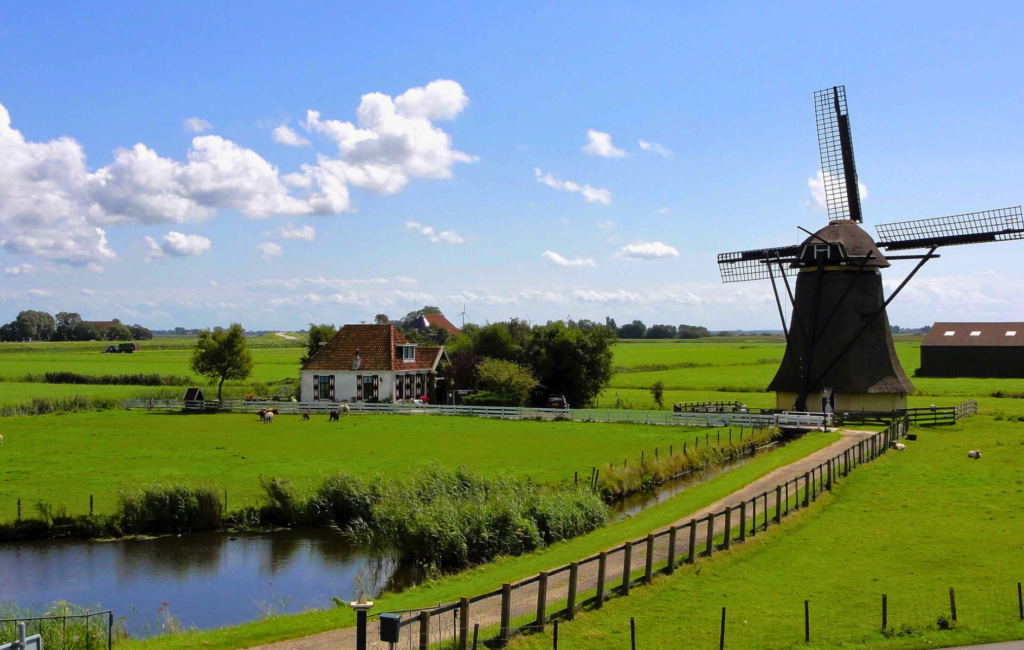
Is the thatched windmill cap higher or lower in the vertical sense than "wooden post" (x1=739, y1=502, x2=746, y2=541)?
higher

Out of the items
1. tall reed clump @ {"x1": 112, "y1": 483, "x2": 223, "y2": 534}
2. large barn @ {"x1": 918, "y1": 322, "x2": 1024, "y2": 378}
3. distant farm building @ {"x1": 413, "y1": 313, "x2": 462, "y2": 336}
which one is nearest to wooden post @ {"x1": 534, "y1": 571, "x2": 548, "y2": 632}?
tall reed clump @ {"x1": 112, "y1": 483, "x2": 223, "y2": 534}

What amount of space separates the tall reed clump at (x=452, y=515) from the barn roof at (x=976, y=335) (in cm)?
7081

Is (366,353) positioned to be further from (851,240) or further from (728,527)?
(728,527)

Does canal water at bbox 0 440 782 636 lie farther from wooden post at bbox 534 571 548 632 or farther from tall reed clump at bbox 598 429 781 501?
tall reed clump at bbox 598 429 781 501

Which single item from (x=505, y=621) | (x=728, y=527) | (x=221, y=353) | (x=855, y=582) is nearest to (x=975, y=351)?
(x=221, y=353)

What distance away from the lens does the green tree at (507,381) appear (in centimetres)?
5544

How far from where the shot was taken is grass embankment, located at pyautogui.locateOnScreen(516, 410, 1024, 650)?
42.3ft

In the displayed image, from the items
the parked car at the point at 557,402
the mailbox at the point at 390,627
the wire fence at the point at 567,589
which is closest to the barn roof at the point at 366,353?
the parked car at the point at 557,402

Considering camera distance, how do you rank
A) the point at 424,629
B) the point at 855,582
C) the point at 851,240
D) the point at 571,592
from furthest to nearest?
the point at 851,240 → the point at 855,582 → the point at 571,592 → the point at 424,629

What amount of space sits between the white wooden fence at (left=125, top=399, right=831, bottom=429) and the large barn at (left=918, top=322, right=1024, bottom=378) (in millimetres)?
45734

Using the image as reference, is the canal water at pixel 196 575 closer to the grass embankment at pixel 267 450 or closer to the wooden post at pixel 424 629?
the grass embankment at pixel 267 450

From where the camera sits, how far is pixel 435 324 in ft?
424

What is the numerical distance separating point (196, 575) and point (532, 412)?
3156 centimetres

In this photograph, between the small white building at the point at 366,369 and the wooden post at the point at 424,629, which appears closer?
the wooden post at the point at 424,629
